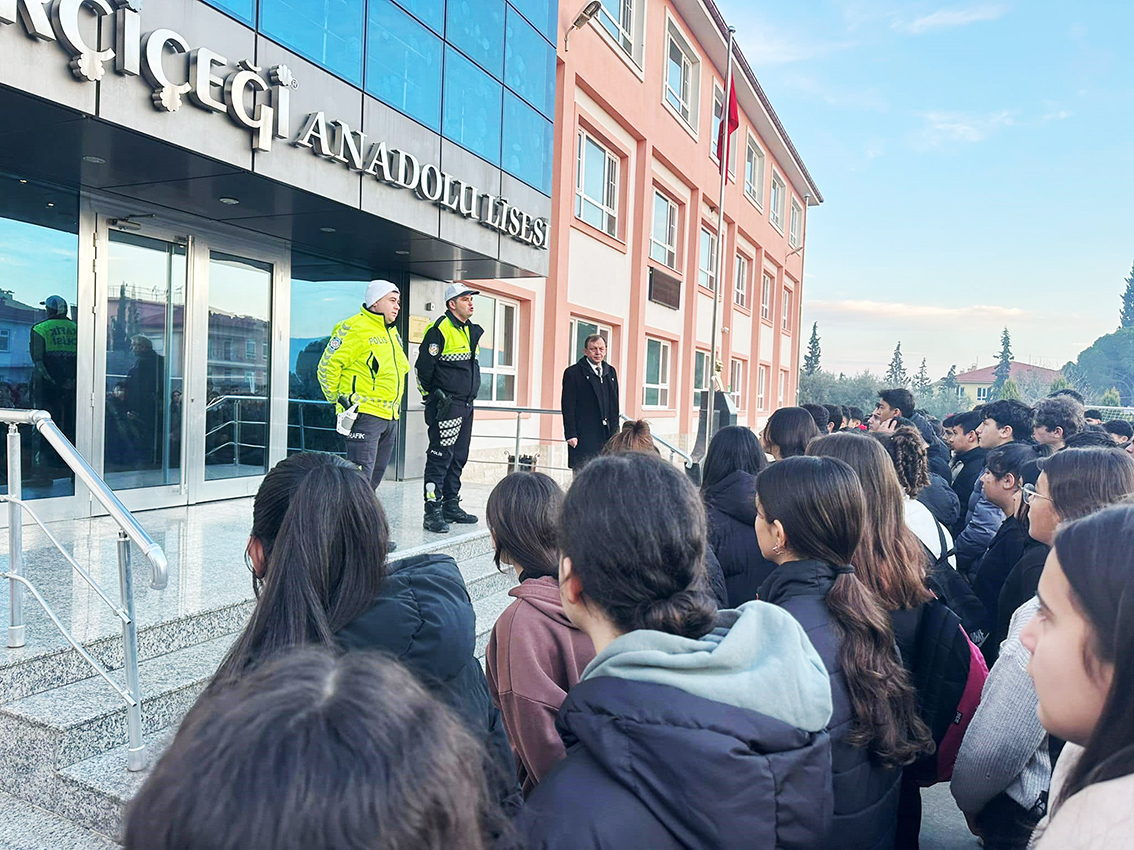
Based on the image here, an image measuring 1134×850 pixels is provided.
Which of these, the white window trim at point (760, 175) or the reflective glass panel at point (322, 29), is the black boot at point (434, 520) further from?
the white window trim at point (760, 175)

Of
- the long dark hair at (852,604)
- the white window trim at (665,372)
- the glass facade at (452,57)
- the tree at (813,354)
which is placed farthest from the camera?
the tree at (813,354)

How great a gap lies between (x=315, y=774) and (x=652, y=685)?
0.69 meters

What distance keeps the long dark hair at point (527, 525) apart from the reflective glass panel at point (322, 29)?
4898 millimetres

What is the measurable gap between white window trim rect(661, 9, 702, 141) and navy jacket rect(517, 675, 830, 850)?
1635cm

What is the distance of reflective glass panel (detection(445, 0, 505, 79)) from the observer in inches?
320

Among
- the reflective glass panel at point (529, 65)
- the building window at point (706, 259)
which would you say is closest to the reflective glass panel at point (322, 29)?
the reflective glass panel at point (529, 65)

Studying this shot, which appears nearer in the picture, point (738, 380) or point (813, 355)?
point (738, 380)

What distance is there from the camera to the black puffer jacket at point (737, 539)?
332 cm

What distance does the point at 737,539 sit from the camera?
3352 mm

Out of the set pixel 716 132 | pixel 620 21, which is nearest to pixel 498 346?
pixel 620 21

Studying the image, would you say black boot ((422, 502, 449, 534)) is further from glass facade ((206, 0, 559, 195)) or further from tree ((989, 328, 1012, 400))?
tree ((989, 328, 1012, 400))

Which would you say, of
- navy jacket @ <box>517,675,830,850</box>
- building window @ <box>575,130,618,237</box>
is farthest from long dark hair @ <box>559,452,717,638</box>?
building window @ <box>575,130,618,237</box>

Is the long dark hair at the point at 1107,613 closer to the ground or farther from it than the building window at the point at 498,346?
closer to the ground

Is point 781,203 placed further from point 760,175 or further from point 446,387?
point 446,387
